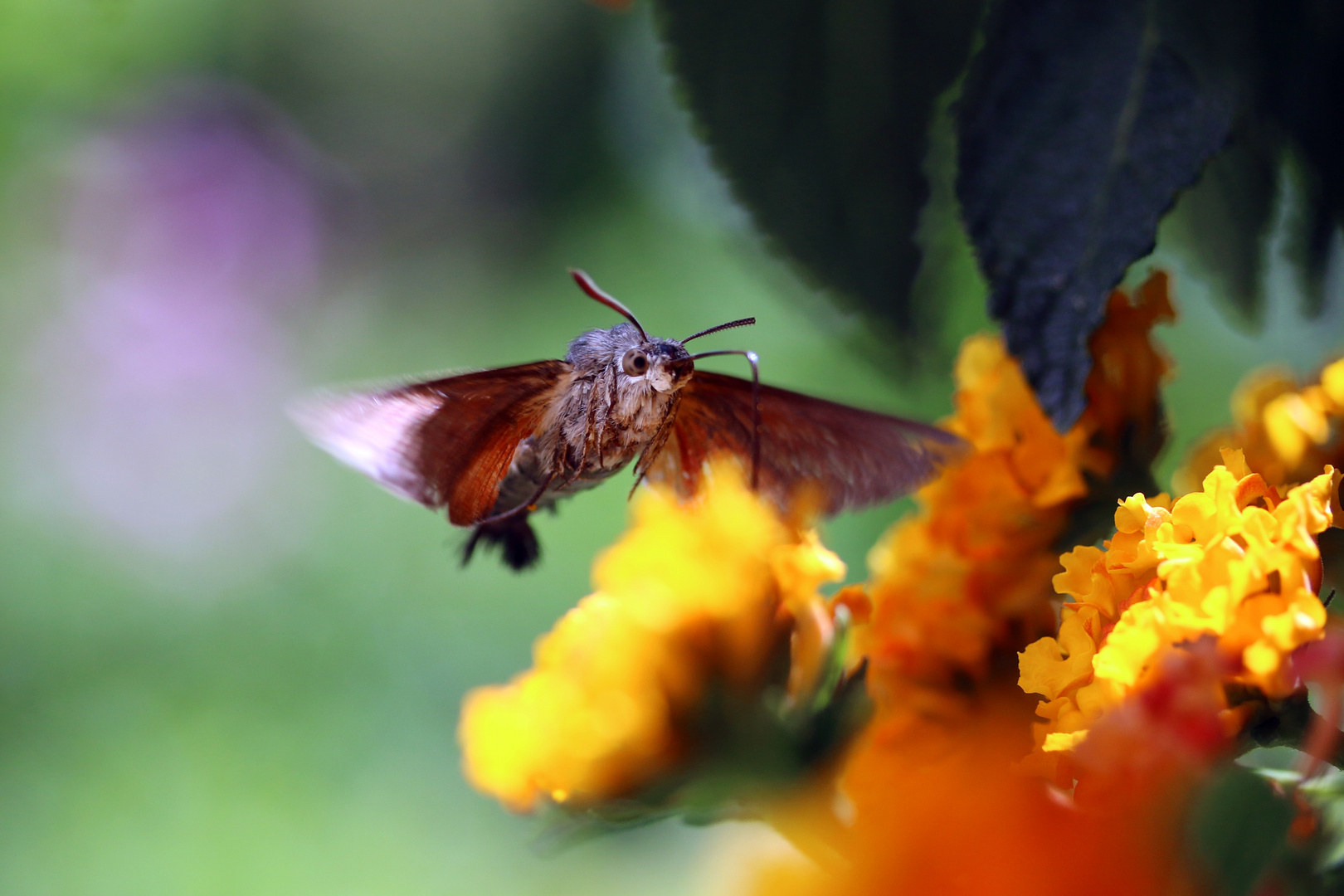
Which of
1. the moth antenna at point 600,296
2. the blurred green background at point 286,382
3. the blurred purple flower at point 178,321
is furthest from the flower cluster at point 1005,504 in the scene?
the blurred purple flower at point 178,321

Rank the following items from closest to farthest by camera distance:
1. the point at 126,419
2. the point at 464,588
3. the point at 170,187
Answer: the point at 464,588
the point at 126,419
the point at 170,187

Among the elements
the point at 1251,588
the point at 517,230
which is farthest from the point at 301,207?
the point at 1251,588

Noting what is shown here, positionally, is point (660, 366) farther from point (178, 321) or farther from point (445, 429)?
point (178, 321)

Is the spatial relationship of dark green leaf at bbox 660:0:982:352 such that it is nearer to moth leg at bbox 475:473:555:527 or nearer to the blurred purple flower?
moth leg at bbox 475:473:555:527

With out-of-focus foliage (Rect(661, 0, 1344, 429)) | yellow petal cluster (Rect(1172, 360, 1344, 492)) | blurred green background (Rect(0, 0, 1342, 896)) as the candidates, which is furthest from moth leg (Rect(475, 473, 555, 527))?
blurred green background (Rect(0, 0, 1342, 896))

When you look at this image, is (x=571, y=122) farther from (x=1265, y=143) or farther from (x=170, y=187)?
(x=1265, y=143)

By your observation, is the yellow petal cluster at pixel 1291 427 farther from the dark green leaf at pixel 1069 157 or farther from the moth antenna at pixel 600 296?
the moth antenna at pixel 600 296
